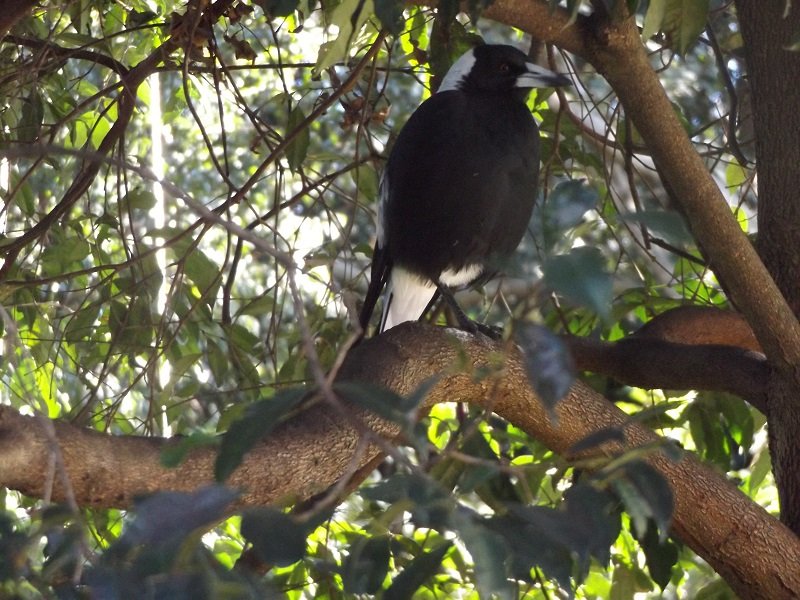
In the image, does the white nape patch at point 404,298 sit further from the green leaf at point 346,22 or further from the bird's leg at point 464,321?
the green leaf at point 346,22

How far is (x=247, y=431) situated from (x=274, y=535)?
0.29 feet

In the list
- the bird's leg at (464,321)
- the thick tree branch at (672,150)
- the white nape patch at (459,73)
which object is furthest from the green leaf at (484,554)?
the white nape patch at (459,73)

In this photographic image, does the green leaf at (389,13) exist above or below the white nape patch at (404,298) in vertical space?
below

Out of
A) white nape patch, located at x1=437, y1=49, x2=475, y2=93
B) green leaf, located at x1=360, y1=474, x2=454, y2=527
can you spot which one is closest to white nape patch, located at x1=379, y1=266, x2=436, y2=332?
white nape patch, located at x1=437, y1=49, x2=475, y2=93

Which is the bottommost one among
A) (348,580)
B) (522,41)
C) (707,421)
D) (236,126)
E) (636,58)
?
(348,580)

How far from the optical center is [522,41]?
5551 millimetres

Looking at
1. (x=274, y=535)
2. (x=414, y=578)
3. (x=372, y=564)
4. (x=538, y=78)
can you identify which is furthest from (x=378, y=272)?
(x=274, y=535)

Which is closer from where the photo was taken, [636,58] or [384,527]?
[384,527]

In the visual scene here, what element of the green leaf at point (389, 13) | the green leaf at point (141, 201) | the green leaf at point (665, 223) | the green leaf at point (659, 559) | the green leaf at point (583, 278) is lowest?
the green leaf at point (659, 559)

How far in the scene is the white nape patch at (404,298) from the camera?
9.79 feet

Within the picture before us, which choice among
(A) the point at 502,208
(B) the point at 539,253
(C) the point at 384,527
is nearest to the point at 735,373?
(A) the point at 502,208

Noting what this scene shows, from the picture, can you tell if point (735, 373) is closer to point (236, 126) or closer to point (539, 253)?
point (539, 253)

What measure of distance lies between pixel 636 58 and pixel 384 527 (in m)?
1.05

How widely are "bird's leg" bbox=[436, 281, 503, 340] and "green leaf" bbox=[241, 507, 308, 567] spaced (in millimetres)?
1750
